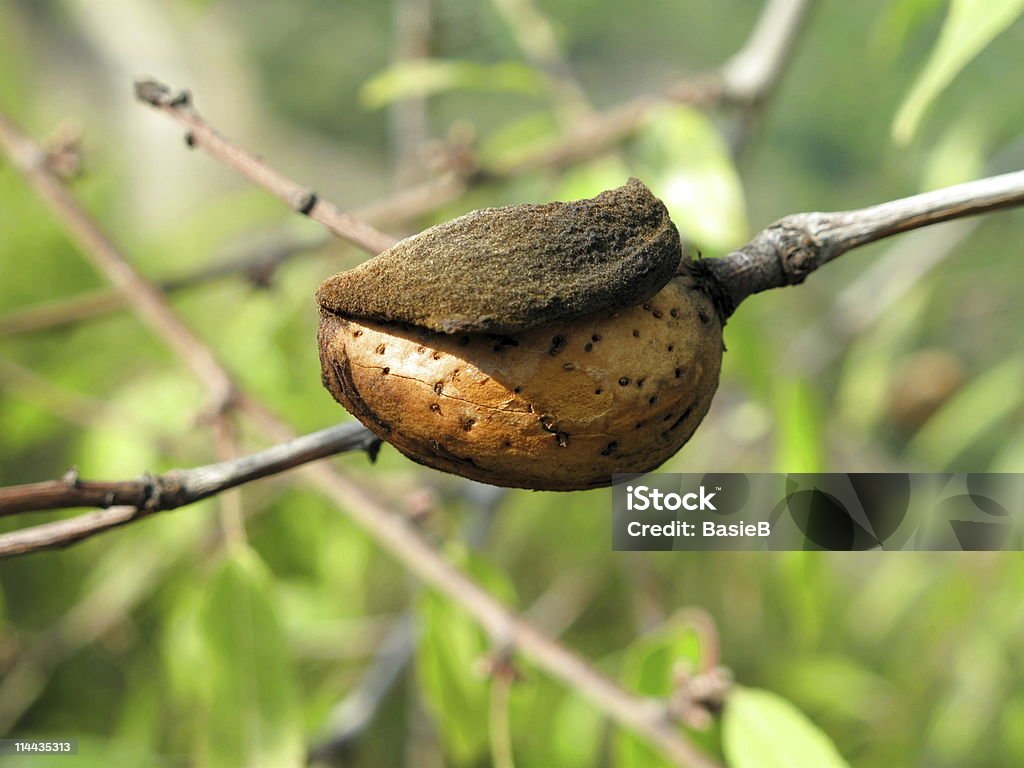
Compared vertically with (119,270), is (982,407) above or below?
above

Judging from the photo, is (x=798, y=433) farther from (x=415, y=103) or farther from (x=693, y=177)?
(x=415, y=103)

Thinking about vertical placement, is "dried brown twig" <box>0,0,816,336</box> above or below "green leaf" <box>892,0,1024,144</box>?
above

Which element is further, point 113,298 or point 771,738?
point 113,298

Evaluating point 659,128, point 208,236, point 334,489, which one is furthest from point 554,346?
point 208,236

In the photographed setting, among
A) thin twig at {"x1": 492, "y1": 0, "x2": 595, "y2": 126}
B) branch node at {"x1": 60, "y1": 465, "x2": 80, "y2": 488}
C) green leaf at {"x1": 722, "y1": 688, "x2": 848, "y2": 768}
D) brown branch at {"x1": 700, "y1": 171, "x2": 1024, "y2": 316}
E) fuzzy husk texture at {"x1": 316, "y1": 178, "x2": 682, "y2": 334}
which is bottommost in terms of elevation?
green leaf at {"x1": 722, "y1": 688, "x2": 848, "y2": 768}

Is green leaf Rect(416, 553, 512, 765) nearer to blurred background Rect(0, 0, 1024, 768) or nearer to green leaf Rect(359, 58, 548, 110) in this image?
blurred background Rect(0, 0, 1024, 768)

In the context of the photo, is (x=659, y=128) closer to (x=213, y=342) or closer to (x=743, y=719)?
(x=743, y=719)

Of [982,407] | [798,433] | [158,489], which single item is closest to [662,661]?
[798,433]

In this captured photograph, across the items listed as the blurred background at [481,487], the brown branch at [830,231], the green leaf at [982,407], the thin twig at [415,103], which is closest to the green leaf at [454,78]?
the blurred background at [481,487]

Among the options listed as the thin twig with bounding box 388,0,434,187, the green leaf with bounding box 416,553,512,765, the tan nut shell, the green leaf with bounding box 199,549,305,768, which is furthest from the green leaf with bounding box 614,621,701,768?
the thin twig with bounding box 388,0,434,187
